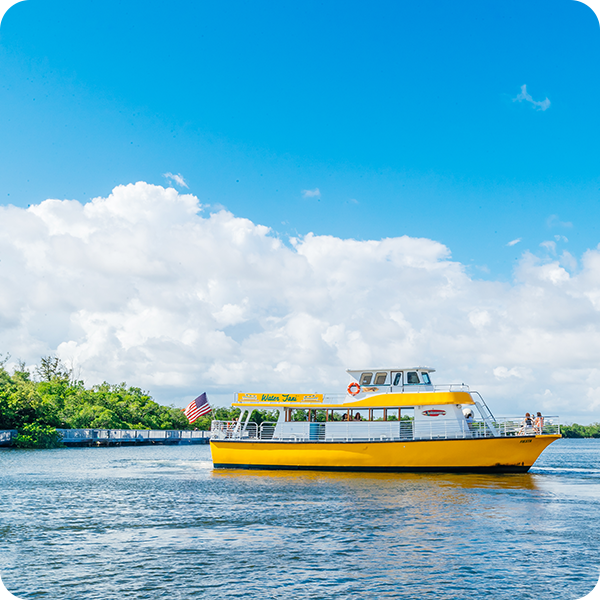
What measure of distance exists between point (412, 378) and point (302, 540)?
20.1 m

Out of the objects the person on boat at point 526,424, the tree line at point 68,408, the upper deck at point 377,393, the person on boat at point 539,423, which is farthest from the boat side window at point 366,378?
the tree line at point 68,408

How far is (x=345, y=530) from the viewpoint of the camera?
18.9 metres

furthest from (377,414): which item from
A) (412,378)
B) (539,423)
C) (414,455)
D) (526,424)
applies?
(539,423)

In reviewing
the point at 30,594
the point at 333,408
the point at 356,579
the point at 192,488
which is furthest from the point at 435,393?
the point at 30,594

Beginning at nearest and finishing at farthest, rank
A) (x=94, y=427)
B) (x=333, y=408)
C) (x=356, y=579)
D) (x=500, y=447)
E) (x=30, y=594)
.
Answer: (x=30, y=594)
(x=356, y=579)
(x=500, y=447)
(x=333, y=408)
(x=94, y=427)

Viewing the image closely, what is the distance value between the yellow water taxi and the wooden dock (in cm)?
3889

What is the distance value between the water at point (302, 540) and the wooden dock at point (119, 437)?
42.2 metres

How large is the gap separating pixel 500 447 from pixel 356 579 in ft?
71.6

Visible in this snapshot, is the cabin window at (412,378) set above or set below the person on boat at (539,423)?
above

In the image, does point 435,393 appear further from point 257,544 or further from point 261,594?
point 261,594

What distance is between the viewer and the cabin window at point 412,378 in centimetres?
3628

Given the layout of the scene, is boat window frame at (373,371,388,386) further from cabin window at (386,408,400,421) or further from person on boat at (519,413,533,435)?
person on boat at (519,413,533,435)

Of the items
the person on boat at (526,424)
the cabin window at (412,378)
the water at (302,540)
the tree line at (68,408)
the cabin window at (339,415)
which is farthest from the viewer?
the tree line at (68,408)

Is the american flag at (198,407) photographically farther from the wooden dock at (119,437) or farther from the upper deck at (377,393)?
the wooden dock at (119,437)
